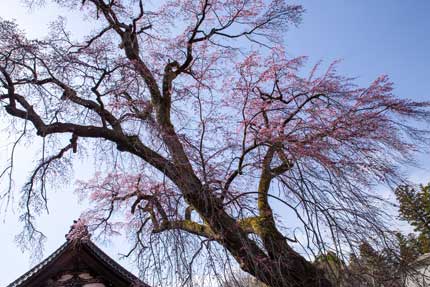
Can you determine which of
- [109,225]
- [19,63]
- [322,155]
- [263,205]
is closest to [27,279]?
[109,225]

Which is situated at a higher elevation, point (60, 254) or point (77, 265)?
point (60, 254)

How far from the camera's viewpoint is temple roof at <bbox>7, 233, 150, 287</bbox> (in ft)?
19.5

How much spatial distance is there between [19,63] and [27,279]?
3.86 m

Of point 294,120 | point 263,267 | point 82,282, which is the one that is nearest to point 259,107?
point 294,120

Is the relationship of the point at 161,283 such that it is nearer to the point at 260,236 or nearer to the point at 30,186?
the point at 260,236

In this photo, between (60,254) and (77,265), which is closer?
(60,254)

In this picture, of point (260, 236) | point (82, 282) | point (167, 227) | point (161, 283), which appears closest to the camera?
point (161, 283)

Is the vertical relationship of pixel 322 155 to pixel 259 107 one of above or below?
below

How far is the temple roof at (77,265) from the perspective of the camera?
19.5ft

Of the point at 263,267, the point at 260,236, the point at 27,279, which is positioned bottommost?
the point at 263,267

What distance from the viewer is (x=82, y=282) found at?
246 inches

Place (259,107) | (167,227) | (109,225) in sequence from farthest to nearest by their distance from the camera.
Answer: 1. (109,225)
2. (259,107)
3. (167,227)

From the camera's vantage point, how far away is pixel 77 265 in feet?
21.1

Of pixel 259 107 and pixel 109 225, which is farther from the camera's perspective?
pixel 109 225
